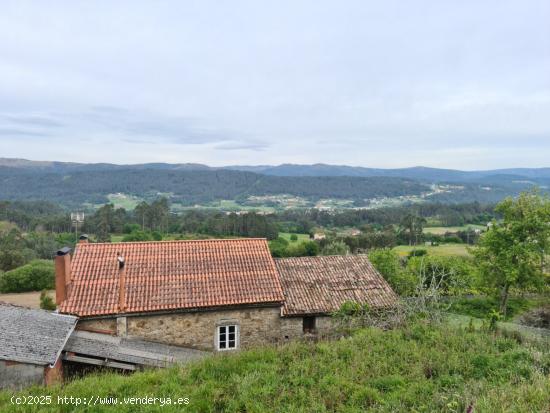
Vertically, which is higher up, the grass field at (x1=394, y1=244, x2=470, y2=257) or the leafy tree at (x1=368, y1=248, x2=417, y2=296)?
the leafy tree at (x1=368, y1=248, x2=417, y2=296)

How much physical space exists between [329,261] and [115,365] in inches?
440

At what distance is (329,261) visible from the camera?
19.2 metres

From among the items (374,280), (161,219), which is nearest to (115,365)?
(374,280)

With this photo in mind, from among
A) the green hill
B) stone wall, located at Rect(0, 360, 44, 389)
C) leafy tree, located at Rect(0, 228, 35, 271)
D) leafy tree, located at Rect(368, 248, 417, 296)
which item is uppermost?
the green hill

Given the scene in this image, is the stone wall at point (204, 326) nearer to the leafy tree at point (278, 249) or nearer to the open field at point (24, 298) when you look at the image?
the open field at point (24, 298)

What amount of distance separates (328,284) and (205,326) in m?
5.96

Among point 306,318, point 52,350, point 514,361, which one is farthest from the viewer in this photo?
point 306,318

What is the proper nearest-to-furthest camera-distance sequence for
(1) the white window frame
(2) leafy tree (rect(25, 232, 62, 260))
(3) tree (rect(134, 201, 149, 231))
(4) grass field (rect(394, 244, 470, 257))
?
(1) the white window frame < (4) grass field (rect(394, 244, 470, 257)) < (2) leafy tree (rect(25, 232, 62, 260)) < (3) tree (rect(134, 201, 149, 231))

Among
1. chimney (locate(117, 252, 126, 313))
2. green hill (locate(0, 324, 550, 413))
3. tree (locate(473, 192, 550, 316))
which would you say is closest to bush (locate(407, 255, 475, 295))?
tree (locate(473, 192, 550, 316))

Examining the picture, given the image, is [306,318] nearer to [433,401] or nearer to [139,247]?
[139,247]

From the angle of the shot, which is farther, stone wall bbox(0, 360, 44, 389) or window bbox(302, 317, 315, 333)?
window bbox(302, 317, 315, 333)

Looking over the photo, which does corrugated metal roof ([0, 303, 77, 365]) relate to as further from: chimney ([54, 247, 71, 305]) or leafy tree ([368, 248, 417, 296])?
leafy tree ([368, 248, 417, 296])

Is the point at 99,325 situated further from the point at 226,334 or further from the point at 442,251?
the point at 442,251

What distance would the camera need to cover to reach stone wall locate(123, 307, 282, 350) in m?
13.8
